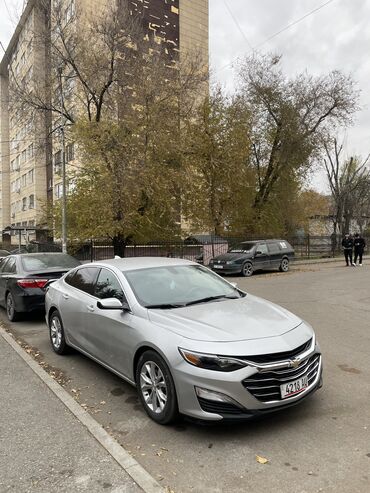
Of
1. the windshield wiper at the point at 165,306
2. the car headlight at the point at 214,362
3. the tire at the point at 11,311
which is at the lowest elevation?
the tire at the point at 11,311

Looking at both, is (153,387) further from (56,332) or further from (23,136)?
(23,136)

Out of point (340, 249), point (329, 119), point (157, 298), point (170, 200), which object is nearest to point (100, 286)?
point (157, 298)

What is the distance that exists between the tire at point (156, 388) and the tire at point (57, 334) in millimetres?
2396

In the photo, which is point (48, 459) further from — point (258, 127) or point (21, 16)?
point (258, 127)

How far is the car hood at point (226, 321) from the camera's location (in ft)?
12.6

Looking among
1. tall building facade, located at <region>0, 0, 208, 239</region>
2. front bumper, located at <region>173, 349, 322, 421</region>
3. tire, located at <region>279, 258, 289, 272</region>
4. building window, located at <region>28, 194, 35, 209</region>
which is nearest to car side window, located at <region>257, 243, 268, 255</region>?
tire, located at <region>279, 258, 289, 272</region>

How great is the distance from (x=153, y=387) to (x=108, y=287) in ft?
5.22

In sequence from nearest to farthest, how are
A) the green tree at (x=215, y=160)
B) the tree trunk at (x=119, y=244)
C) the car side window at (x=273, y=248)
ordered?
the car side window at (x=273, y=248) < the tree trunk at (x=119, y=244) < the green tree at (x=215, y=160)

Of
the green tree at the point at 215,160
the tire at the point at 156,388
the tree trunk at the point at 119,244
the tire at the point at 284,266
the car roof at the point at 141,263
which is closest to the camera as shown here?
the tire at the point at 156,388

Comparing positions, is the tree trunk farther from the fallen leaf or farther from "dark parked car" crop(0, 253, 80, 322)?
Answer: the fallen leaf

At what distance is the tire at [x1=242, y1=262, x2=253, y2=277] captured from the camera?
19.1m

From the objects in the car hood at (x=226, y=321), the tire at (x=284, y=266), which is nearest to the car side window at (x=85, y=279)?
the car hood at (x=226, y=321)

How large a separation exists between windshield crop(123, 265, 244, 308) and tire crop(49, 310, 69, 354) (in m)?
1.84

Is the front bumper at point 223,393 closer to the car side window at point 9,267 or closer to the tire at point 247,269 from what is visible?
the car side window at point 9,267
